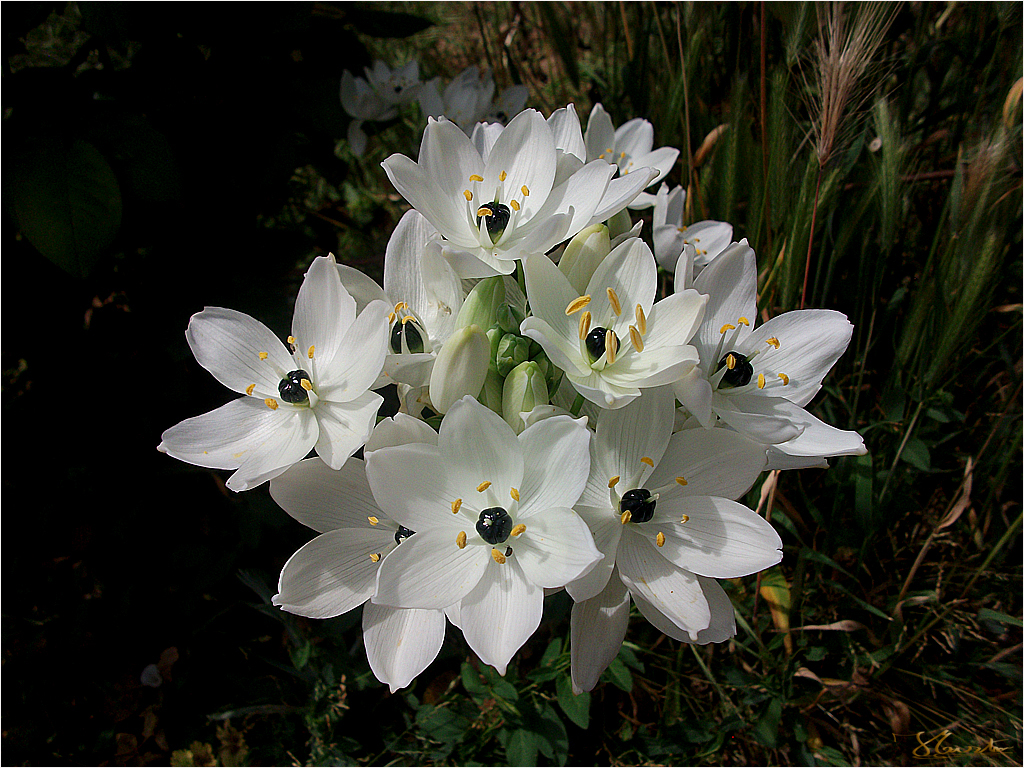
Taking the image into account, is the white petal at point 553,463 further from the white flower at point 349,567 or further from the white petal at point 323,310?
the white petal at point 323,310

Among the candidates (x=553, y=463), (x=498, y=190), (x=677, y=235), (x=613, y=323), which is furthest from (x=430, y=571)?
(x=677, y=235)


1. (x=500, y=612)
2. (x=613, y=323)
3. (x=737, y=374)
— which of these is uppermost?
(x=613, y=323)

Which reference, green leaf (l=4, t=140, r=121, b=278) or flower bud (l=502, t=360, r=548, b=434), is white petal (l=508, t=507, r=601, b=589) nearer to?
flower bud (l=502, t=360, r=548, b=434)

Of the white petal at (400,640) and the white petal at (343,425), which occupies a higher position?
the white petal at (343,425)

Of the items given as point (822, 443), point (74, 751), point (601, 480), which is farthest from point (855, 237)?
point (74, 751)

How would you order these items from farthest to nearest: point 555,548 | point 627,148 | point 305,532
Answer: point 305,532 → point 627,148 → point 555,548

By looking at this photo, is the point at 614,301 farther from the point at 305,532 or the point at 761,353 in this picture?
the point at 305,532

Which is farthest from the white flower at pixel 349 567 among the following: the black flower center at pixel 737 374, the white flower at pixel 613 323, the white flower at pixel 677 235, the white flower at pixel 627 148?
the white flower at pixel 627 148
